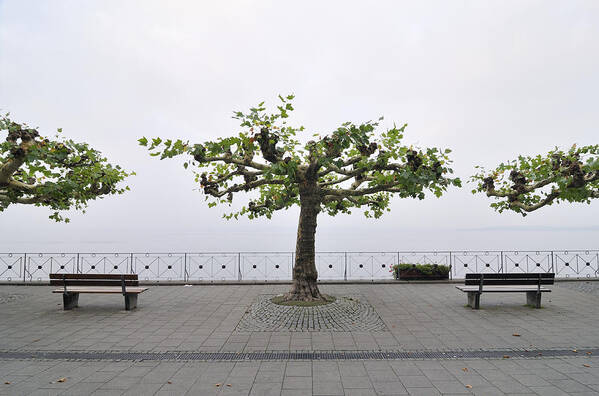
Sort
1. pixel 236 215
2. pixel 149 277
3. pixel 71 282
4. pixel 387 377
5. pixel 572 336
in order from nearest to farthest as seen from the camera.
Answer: pixel 387 377, pixel 572 336, pixel 71 282, pixel 236 215, pixel 149 277

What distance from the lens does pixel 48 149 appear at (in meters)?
8.76

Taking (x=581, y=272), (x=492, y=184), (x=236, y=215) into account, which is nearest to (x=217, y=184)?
(x=236, y=215)

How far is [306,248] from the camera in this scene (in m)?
10.2

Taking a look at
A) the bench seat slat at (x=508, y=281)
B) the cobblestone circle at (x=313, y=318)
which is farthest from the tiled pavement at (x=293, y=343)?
the bench seat slat at (x=508, y=281)

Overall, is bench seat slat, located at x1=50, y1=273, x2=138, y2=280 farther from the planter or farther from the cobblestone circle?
the planter

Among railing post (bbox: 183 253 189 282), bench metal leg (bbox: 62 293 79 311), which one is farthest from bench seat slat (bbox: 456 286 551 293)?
bench metal leg (bbox: 62 293 79 311)

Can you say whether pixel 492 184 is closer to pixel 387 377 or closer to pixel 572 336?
pixel 572 336

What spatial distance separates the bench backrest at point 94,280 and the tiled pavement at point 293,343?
69 centimetres

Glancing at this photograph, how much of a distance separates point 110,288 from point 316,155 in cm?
669

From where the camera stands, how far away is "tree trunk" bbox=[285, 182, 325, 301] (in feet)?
32.9

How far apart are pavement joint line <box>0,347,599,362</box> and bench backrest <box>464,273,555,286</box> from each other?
3412 millimetres

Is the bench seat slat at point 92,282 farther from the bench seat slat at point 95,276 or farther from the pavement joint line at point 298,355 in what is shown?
the pavement joint line at point 298,355

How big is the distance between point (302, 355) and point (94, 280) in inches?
267

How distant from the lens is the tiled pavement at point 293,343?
469cm
